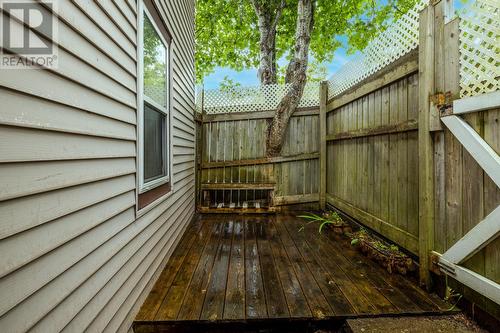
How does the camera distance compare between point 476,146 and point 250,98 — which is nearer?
point 476,146

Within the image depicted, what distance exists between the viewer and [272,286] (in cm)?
214

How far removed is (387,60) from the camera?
2.95 meters

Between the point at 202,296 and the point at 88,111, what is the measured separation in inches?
59.8

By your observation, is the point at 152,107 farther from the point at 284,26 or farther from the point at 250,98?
the point at 284,26

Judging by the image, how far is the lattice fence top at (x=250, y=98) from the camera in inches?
196

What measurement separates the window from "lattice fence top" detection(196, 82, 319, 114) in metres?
2.30

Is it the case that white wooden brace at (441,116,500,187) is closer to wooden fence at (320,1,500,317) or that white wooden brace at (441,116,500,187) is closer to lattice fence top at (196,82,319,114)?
wooden fence at (320,1,500,317)

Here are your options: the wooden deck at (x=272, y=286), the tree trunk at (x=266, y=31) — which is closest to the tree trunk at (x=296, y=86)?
the tree trunk at (x=266, y=31)

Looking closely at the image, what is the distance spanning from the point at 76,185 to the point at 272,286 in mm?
1651

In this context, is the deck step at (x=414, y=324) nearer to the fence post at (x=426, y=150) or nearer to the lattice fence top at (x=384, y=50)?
the fence post at (x=426, y=150)

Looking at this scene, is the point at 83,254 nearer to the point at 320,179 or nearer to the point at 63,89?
the point at 63,89

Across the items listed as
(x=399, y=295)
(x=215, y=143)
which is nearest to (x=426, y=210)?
(x=399, y=295)

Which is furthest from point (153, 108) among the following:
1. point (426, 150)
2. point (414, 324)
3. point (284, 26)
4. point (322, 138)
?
point (284, 26)

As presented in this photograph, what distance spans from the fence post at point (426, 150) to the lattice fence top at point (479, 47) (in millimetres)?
252
